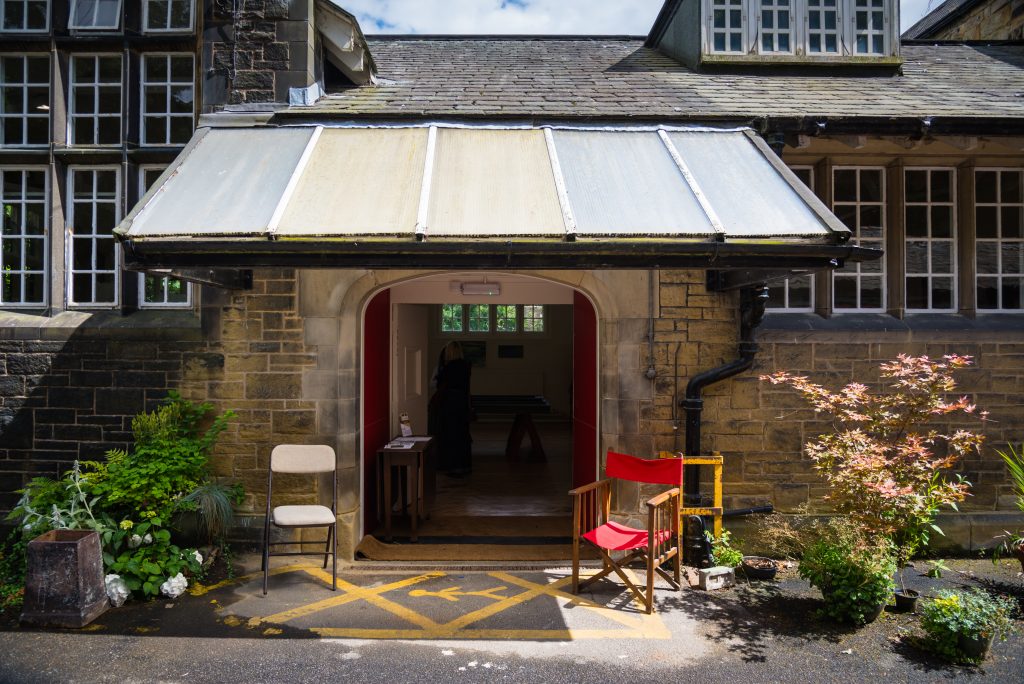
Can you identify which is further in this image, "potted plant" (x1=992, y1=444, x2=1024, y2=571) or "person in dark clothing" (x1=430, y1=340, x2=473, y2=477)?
"person in dark clothing" (x1=430, y1=340, x2=473, y2=477)

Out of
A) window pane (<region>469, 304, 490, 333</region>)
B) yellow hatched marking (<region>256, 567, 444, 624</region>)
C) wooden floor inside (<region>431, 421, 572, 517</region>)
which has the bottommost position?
yellow hatched marking (<region>256, 567, 444, 624</region>)

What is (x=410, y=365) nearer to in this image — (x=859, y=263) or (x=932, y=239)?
(x=859, y=263)

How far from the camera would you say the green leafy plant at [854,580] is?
477 centimetres

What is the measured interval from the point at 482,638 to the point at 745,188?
3.92m

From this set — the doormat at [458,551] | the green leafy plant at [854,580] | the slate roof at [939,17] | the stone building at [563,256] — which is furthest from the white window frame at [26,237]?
the slate roof at [939,17]

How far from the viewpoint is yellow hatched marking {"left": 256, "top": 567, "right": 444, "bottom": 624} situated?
4.96 meters

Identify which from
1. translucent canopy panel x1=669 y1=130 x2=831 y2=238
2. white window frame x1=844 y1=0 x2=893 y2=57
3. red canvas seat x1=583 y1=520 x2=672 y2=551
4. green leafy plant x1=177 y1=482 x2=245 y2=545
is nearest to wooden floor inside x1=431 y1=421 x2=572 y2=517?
red canvas seat x1=583 y1=520 x2=672 y2=551

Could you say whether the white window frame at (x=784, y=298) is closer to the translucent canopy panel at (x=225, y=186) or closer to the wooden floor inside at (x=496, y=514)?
the wooden floor inside at (x=496, y=514)

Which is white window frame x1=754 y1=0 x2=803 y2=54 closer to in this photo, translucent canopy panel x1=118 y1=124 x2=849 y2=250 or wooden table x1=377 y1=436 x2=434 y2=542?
translucent canopy panel x1=118 y1=124 x2=849 y2=250

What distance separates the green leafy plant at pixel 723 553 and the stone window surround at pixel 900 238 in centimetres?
230

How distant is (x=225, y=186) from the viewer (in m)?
5.14

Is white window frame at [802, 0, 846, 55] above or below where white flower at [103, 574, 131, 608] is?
above

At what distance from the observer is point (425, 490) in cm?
764

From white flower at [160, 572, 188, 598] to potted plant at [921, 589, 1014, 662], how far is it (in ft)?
18.1
